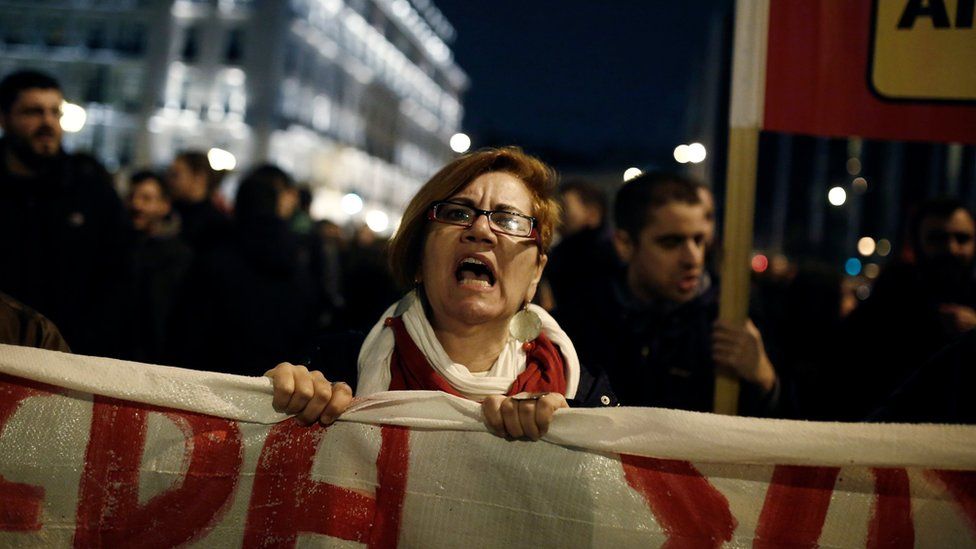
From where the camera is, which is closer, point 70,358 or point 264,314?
point 70,358

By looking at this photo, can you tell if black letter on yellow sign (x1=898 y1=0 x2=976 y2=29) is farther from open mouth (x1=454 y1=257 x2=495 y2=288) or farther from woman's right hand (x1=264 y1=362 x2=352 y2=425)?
woman's right hand (x1=264 y1=362 x2=352 y2=425)

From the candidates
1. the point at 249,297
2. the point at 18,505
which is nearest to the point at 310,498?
the point at 18,505

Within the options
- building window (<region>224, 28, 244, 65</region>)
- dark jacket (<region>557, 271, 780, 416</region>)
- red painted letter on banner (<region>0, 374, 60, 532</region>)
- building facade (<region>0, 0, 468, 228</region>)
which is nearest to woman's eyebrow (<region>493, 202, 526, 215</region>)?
dark jacket (<region>557, 271, 780, 416</region>)

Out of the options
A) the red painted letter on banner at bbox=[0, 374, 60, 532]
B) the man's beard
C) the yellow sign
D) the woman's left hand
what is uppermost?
the yellow sign

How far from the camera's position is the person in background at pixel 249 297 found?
14.8 ft

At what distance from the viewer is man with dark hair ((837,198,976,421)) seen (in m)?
3.63

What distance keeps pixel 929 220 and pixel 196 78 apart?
58038mm

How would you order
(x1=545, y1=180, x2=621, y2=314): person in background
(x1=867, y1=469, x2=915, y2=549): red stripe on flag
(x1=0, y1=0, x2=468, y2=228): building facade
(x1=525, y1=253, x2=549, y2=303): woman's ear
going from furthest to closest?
(x1=0, y1=0, x2=468, y2=228): building facade → (x1=545, y1=180, x2=621, y2=314): person in background → (x1=525, y1=253, x2=549, y2=303): woman's ear → (x1=867, y1=469, x2=915, y2=549): red stripe on flag

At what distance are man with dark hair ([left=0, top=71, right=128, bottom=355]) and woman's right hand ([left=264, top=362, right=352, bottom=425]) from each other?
2199 millimetres

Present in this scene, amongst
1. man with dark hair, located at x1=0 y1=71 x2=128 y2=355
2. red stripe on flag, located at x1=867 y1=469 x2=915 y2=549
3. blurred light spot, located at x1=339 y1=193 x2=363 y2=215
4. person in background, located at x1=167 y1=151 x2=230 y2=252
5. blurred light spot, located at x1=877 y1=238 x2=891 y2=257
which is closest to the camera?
red stripe on flag, located at x1=867 y1=469 x2=915 y2=549

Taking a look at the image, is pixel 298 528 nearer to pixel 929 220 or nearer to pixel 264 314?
pixel 264 314

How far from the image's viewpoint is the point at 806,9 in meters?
2.72

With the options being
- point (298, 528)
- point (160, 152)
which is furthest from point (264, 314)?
point (160, 152)

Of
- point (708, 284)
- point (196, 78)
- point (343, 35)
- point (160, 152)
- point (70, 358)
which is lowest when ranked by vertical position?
point (70, 358)
